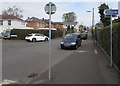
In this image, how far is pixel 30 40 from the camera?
43312mm

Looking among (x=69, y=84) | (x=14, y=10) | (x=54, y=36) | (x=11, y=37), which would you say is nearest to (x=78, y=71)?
(x=69, y=84)

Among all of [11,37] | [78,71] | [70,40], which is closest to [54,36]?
[11,37]

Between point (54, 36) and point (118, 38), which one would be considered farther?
point (54, 36)

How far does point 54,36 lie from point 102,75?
48.7 metres

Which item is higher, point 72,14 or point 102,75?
point 72,14

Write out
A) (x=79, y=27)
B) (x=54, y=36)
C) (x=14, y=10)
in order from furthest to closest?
(x=79, y=27), (x=14, y=10), (x=54, y=36)

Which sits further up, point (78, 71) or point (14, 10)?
point (14, 10)

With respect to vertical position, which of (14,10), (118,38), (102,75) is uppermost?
(14,10)

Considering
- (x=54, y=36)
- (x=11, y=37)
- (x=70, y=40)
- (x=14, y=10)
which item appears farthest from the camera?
(x=14, y=10)

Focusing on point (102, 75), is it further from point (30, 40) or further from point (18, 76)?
point (30, 40)

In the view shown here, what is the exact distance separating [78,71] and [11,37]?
128 feet

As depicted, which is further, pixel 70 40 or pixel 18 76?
pixel 70 40

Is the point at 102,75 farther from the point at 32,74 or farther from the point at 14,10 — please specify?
the point at 14,10

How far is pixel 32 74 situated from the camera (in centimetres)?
1137
